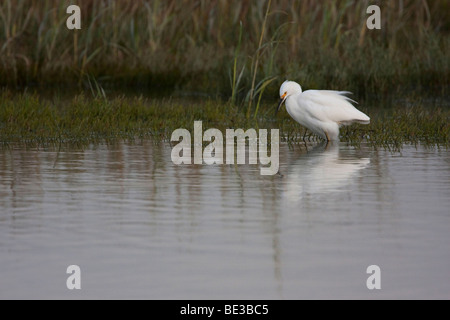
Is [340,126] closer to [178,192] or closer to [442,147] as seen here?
[442,147]

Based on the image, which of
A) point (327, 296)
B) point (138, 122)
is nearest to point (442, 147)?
point (138, 122)

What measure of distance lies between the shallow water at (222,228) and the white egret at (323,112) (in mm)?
1450

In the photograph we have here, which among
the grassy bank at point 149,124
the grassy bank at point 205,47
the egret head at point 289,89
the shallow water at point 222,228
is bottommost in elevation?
the shallow water at point 222,228

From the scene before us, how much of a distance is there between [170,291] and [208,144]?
6.15m

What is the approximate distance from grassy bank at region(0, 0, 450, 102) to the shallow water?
825 cm

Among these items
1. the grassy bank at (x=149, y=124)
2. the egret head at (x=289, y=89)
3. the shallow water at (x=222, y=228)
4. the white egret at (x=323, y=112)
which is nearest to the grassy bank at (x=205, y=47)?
the grassy bank at (x=149, y=124)

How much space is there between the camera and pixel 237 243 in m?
6.13

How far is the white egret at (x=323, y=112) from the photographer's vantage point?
11406 mm

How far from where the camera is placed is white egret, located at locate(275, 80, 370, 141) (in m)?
11.4

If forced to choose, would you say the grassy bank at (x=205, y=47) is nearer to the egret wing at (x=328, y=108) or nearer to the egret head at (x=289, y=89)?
the egret head at (x=289, y=89)

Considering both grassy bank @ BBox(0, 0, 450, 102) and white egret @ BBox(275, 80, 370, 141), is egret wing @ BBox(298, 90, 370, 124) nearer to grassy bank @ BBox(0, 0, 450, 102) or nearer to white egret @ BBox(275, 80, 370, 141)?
white egret @ BBox(275, 80, 370, 141)

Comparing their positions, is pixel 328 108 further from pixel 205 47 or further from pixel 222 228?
pixel 205 47

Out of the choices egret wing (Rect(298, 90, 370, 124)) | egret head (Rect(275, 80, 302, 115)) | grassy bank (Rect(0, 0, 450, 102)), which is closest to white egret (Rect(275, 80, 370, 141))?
egret wing (Rect(298, 90, 370, 124))

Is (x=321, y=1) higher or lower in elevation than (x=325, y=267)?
higher
